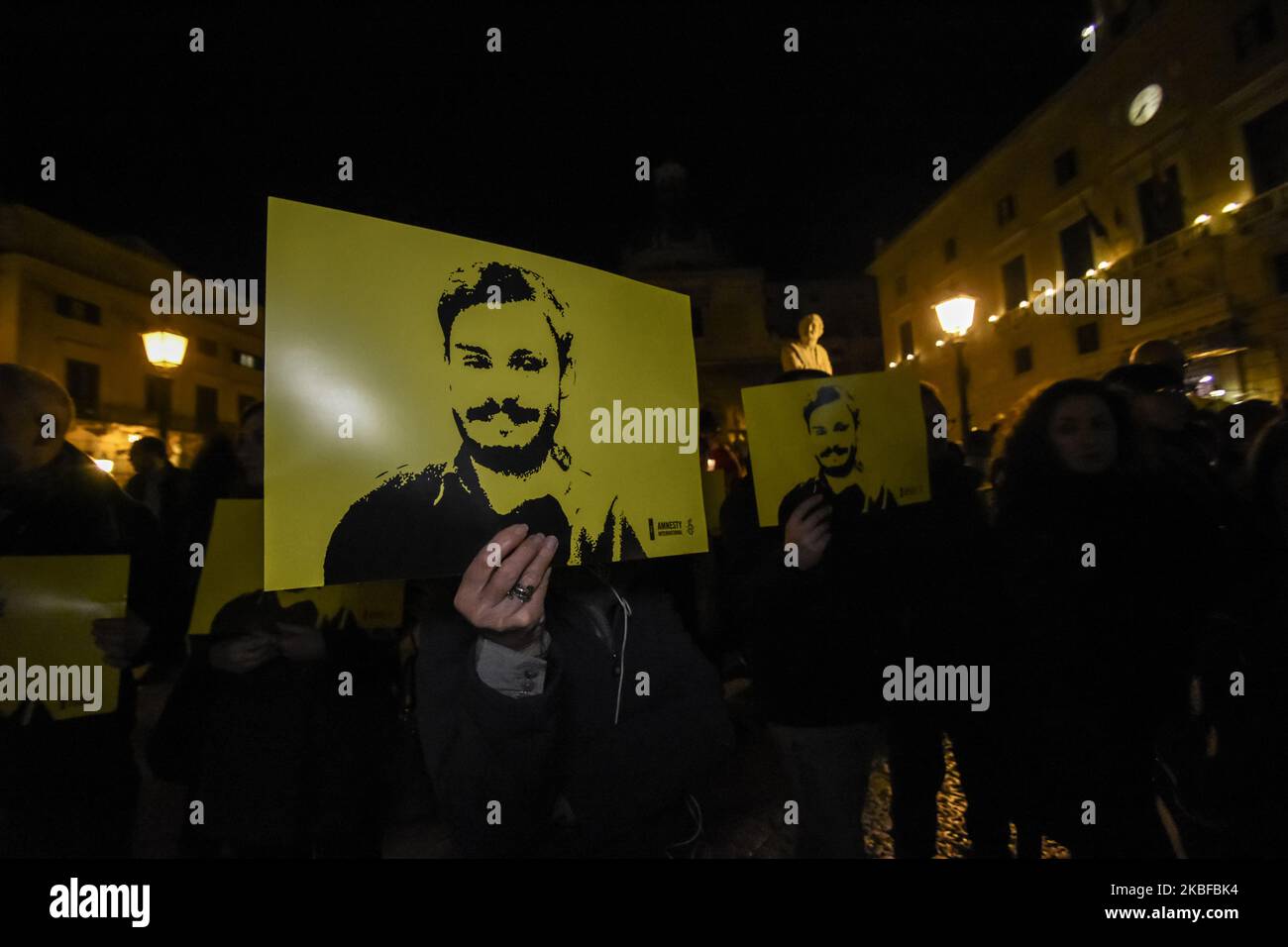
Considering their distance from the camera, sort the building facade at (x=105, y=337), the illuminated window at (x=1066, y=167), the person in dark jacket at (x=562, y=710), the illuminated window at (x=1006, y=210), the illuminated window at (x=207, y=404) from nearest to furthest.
Answer: the person in dark jacket at (x=562, y=710) < the building facade at (x=105, y=337) < the illuminated window at (x=1066, y=167) < the illuminated window at (x=207, y=404) < the illuminated window at (x=1006, y=210)

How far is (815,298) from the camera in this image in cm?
3384

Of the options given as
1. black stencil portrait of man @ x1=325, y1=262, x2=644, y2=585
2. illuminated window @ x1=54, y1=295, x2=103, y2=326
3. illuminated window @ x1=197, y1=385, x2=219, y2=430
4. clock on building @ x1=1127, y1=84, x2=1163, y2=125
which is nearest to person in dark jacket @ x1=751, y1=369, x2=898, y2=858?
black stencil portrait of man @ x1=325, y1=262, x2=644, y2=585

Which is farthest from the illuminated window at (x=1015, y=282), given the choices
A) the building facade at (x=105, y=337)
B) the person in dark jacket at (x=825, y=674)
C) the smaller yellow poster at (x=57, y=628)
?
the smaller yellow poster at (x=57, y=628)

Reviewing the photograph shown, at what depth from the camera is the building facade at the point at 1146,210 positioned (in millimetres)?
11961

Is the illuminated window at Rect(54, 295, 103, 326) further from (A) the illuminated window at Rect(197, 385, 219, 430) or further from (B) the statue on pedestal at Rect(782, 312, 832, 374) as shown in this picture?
(B) the statue on pedestal at Rect(782, 312, 832, 374)

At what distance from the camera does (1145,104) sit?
49.0ft

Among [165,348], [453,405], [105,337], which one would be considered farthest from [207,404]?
[453,405]

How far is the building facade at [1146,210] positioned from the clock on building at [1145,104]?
39mm

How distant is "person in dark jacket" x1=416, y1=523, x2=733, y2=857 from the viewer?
4.04 ft

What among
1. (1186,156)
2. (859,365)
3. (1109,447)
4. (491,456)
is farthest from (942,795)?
(859,365)

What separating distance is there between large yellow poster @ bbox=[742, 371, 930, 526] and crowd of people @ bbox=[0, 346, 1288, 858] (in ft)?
0.25

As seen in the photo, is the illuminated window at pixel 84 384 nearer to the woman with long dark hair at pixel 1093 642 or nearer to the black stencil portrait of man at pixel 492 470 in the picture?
the black stencil portrait of man at pixel 492 470

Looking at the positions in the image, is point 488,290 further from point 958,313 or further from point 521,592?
point 958,313

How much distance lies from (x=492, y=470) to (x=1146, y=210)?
65.6ft
